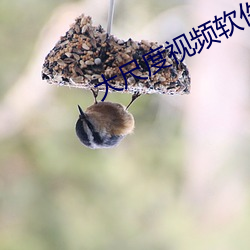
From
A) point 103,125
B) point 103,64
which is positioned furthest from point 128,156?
point 103,64

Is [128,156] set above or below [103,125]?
above

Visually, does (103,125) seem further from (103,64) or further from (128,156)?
(128,156)

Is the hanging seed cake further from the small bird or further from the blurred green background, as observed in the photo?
the blurred green background

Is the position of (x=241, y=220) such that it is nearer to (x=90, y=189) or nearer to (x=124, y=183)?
(x=124, y=183)

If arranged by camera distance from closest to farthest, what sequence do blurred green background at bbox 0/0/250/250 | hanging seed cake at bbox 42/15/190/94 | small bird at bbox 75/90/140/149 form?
hanging seed cake at bbox 42/15/190/94 < small bird at bbox 75/90/140/149 < blurred green background at bbox 0/0/250/250

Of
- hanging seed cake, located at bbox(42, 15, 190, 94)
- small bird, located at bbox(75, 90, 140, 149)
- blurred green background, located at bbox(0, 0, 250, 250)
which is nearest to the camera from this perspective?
hanging seed cake, located at bbox(42, 15, 190, 94)

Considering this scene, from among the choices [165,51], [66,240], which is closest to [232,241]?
[66,240]

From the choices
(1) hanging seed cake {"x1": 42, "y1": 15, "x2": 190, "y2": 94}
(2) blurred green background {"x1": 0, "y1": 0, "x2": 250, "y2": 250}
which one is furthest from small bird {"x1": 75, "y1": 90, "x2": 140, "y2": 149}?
(2) blurred green background {"x1": 0, "y1": 0, "x2": 250, "y2": 250}
